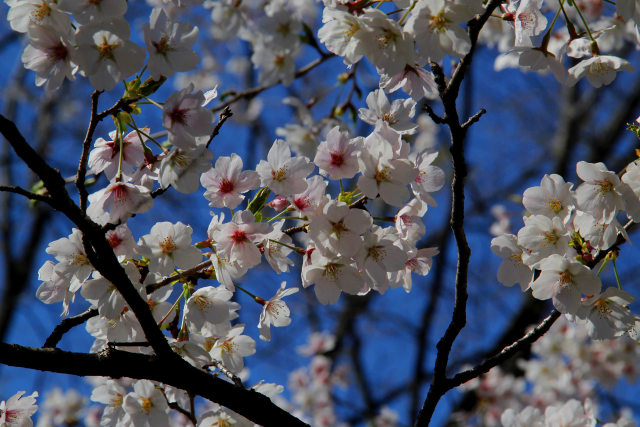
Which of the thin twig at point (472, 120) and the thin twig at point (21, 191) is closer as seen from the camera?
the thin twig at point (21, 191)

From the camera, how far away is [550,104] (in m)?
8.65

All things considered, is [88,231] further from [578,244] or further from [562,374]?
[562,374]

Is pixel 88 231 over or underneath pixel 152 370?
over

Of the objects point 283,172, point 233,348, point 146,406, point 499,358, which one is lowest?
point 499,358

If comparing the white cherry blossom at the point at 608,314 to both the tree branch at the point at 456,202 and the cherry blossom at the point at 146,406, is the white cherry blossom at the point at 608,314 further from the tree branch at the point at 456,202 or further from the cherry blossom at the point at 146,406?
the cherry blossom at the point at 146,406

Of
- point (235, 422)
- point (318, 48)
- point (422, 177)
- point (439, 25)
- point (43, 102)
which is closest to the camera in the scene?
point (439, 25)

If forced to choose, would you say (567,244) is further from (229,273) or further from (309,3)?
(309,3)

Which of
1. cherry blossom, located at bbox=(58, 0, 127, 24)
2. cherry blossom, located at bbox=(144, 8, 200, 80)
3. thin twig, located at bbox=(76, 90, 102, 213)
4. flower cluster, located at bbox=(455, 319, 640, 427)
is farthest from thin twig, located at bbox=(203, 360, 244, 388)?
flower cluster, located at bbox=(455, 319, 640, 427)

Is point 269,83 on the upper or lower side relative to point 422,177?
upper

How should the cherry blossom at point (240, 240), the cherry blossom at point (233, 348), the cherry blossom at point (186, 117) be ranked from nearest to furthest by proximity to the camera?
the cherry blossom at point (186, 117) → the cherry blossom at point (240, 240) → the cherry blossom at point (233, 348)

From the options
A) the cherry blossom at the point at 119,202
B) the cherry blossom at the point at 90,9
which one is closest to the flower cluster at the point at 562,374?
the cherry blossom at the point at 119,202

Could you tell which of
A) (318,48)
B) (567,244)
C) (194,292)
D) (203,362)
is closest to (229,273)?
(194,292)

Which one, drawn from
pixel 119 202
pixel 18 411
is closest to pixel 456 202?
pixel 119 202

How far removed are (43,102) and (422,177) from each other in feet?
25.3
